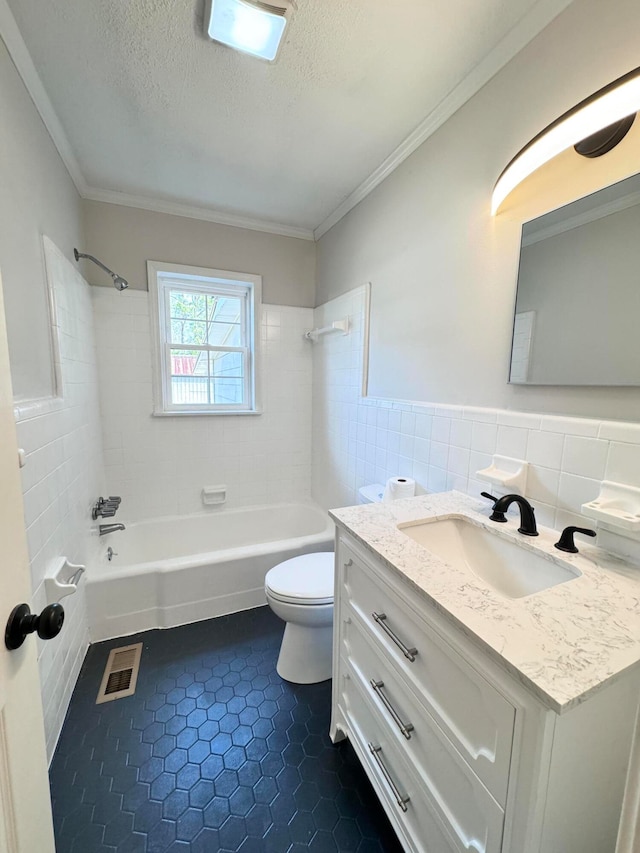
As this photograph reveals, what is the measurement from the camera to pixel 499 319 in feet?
4.09

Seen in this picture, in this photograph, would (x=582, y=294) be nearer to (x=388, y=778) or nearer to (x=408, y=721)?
(x=408, y=721)

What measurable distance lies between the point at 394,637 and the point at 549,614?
371 mm

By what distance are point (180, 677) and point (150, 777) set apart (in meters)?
0.40

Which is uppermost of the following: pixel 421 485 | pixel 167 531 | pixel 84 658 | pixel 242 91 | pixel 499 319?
pixel 242 91

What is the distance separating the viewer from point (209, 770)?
1173 mm

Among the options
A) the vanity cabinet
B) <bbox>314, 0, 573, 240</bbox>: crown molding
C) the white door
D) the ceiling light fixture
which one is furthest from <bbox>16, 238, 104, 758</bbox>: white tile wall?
<bbox>314, 0, 573, 240</bbox>: crown molding

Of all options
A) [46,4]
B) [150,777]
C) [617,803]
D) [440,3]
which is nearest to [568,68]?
[440,3]

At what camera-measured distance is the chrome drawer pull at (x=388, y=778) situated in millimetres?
882

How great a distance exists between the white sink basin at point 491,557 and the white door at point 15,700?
3.00ft

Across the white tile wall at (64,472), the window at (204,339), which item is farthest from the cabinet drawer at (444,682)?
the window at (204,339)

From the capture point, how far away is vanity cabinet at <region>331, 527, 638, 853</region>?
0.56 meters

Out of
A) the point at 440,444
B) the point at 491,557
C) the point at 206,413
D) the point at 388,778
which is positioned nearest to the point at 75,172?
the point at 206,413

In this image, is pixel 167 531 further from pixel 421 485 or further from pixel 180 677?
pixel 421 485

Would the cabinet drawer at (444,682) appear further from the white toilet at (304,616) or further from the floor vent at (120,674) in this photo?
the floor vent at (120,674)
